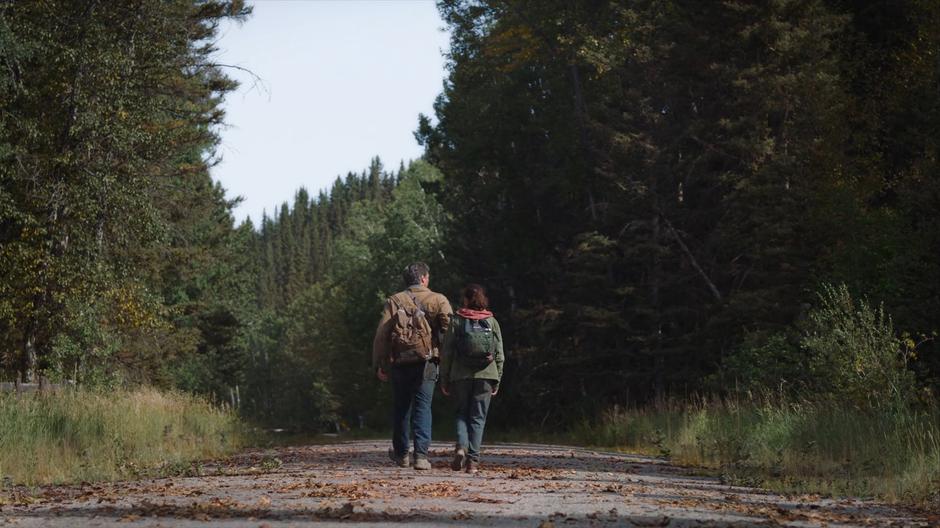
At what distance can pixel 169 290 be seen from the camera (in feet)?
168

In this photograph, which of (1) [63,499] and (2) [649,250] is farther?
(2) [649,250]

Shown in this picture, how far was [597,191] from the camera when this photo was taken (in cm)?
3997

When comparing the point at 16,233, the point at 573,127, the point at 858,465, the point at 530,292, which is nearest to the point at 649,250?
the point at 573,127

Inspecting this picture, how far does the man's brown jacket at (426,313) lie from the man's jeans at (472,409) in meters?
0.52

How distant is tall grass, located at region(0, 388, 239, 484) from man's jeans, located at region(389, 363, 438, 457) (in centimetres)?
281

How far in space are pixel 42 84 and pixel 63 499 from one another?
13877mm

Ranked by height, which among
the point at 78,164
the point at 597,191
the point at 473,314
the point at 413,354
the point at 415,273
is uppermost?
the point at 597,191

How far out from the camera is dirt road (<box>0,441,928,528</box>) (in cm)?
773

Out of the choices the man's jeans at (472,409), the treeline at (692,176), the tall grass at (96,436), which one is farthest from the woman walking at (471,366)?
the treeline at (692,176)

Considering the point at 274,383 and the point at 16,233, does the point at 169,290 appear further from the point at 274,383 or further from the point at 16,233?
the point at 274,383

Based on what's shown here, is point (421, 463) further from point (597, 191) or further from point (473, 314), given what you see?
point (597, 191)

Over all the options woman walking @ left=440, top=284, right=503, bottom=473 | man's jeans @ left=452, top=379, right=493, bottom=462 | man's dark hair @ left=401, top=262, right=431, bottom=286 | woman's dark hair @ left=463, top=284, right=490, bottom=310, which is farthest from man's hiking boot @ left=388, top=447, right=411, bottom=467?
man's dark hair @ left=401, top=262, right=431, bottom=286

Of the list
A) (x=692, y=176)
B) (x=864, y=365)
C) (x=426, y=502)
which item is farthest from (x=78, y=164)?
(x=692, y=176)

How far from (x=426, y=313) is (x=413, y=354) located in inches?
20.9
